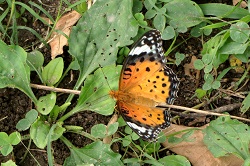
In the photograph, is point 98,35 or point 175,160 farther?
point 98,35

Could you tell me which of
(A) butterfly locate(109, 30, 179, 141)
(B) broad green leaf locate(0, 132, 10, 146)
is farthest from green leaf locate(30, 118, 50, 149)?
(A) butterfly locate(109, 30, 179, 141)

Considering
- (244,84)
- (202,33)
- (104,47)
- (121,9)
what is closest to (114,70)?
(104,47)

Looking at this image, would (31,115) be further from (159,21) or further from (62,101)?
(159,21)

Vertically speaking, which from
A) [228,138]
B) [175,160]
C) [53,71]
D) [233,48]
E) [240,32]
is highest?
[240,32]

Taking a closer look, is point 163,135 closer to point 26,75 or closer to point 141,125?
point 141,125

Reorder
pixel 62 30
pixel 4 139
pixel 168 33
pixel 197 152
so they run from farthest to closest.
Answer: pixel 62 30 < pixel 168 33 < pixel 197 152 < pixel 4 139

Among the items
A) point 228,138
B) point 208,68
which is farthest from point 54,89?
point 228,138
